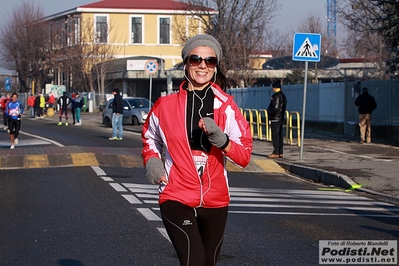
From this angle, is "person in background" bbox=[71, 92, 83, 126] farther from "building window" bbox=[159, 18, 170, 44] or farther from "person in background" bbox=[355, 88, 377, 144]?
"building window" bbox=[159, 18, 170, 44]

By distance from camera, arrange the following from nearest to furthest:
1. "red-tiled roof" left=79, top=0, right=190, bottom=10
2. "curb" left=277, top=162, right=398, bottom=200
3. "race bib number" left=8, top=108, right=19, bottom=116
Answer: "curb" left=277, top=162, right=398, bottom=200
"race bib number" left=8, top=108, right=19, bottom=116
"red-tiled roof" left=79, top=0, right=190, bottom=10

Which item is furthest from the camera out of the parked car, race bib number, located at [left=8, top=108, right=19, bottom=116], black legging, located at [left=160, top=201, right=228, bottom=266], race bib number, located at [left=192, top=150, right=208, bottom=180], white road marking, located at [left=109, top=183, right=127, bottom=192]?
the parked car

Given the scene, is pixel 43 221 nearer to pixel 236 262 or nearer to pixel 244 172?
pixel 236 262

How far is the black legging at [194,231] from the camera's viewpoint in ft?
14.6

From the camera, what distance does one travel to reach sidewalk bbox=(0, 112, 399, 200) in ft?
45.6

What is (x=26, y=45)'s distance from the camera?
70.2 metres

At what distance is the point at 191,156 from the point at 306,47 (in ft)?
42.5

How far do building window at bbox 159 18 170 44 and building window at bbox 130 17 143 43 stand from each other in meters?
1.96

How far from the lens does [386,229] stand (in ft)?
29.9

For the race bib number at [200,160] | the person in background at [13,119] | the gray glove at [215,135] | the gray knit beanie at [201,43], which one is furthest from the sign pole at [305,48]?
the gray glove at [215,135]

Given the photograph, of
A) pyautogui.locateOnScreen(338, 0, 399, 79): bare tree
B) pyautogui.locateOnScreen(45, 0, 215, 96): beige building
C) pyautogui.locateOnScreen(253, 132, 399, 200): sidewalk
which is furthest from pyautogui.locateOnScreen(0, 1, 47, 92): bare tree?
pyautogui.locateOnScreen(253, 132, 399, 200): sidewalk

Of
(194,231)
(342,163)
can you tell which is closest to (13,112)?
(342,163)

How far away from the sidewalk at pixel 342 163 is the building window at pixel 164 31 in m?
52.1

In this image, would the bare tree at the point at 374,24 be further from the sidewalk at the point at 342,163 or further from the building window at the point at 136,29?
the building window at the point at 136,29
